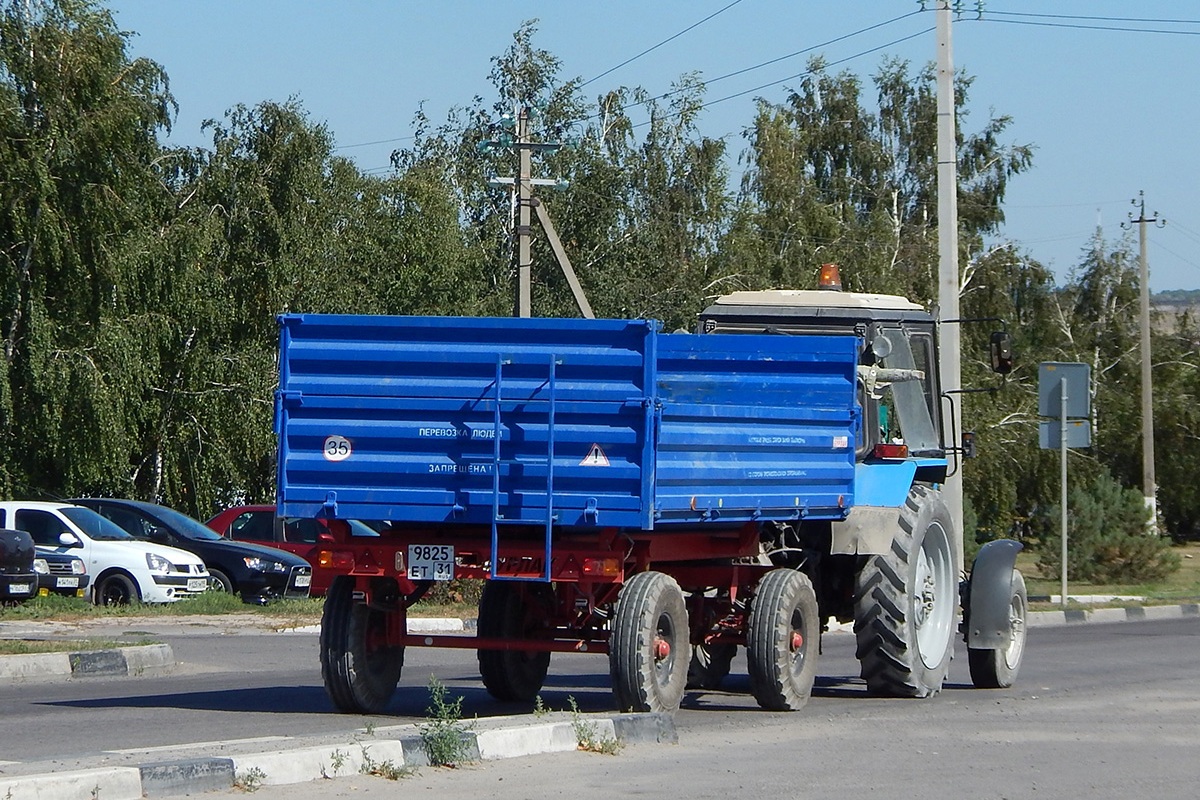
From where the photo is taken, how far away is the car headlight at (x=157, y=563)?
2302 cm

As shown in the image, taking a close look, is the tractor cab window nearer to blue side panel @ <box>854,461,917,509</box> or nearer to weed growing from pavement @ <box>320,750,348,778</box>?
blue side panel @ <box>854,461,917,509</box>

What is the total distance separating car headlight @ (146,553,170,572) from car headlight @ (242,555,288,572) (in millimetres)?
1875

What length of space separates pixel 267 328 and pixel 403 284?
13.3 feet

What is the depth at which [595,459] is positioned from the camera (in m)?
9.82

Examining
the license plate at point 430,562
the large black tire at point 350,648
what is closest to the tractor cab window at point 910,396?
the license plate at point 430,562

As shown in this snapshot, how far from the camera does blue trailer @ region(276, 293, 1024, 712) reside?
388 inches

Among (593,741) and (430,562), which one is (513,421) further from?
(593,741)

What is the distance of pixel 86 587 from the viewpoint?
2328cm

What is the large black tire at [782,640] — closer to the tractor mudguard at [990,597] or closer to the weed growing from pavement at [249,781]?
the tractor mudguard at [990,597]

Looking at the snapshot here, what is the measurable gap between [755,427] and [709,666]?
125 inches

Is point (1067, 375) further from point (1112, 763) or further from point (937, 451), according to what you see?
point (1112, 763)

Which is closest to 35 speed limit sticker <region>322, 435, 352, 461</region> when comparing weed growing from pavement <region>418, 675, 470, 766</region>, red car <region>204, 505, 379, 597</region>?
weed growing from pavement <region>418, 675, 470, 766</region>

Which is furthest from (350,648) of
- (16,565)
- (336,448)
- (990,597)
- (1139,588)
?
(1139,588)

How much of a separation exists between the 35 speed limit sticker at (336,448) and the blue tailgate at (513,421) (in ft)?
0.04
